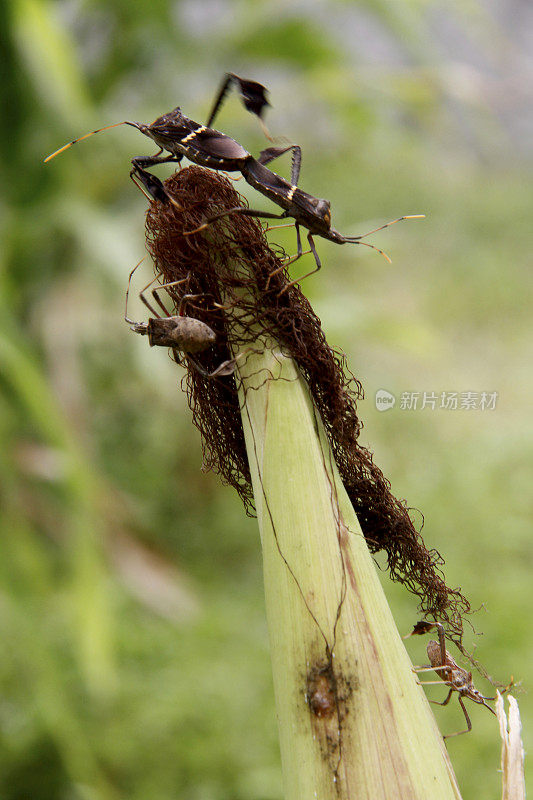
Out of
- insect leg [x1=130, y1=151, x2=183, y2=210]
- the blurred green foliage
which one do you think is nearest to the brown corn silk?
insect leg [x1=130, y1=151, x2=183, y2=210]

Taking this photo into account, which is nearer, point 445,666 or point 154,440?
point 445,666

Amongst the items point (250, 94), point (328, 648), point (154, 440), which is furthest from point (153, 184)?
point (154, 440)

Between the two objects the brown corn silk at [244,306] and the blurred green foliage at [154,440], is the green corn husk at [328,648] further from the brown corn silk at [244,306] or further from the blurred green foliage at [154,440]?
the blurred green foliage at [154,440]

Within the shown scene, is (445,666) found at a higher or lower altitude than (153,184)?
lower

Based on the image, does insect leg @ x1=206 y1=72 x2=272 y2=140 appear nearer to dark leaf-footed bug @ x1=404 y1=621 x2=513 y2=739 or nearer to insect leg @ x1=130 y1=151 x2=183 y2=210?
insect leg @ x1=130 y1=151 x2=183 y2=210

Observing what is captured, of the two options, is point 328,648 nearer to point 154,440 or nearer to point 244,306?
point 244,306

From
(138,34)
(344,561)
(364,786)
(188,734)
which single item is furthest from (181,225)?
(138,34)
